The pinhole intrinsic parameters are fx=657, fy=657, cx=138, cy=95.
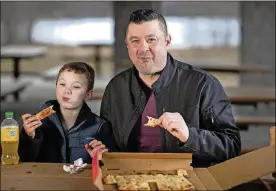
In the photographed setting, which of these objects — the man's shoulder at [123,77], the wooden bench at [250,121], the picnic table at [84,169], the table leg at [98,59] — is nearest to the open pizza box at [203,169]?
the picnic table at [84,169]

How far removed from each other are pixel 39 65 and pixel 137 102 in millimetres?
13191

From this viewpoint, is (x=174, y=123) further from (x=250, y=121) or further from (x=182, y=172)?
(x=250, y=121)

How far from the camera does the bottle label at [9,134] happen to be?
2.67 meters

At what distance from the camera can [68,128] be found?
302cm

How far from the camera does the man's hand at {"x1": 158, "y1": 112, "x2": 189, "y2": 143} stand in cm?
258

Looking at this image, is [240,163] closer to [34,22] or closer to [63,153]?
[63,153]

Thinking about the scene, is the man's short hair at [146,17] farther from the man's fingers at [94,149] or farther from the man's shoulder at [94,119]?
the man's fingers at [94,149]

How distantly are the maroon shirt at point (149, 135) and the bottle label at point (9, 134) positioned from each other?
597 mm

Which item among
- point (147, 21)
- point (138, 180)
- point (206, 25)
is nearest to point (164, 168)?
point (138, 180)

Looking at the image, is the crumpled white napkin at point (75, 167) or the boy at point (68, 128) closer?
the crumpled white napkin at point (75, 167)

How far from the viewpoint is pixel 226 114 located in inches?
117

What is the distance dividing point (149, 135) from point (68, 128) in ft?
1.23

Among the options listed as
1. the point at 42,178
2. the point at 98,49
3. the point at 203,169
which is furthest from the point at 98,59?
the point at 42,178

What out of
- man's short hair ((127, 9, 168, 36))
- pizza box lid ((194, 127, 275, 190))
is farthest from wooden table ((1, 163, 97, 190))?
man's short hair ((127, 9, 168, 36))
